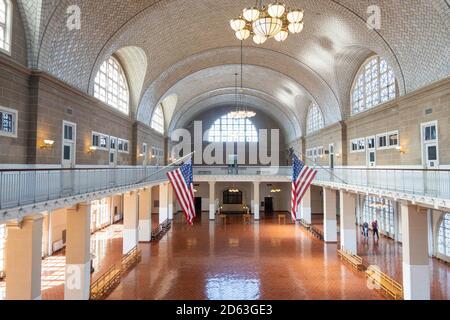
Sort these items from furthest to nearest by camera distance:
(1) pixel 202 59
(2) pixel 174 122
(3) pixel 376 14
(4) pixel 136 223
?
1. (2) pixel 174 122
2. (1) pixel 202 59
3. (4) pixel 136 223
4. (3) pixel 376 14

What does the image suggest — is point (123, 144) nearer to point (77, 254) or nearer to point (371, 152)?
point (77, 254)

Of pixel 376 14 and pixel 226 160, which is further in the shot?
pixel 226 160

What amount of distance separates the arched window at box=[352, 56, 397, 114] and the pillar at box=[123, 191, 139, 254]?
50.8 ft

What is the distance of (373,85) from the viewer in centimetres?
2023

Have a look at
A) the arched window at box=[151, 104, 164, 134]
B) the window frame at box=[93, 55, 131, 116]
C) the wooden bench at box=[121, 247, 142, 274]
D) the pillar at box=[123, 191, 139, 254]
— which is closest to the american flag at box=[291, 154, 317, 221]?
the wooden bench at box=[121, 247, 142, 274]

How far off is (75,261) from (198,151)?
31885 mm

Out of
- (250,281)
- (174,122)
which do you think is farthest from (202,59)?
(250,281)

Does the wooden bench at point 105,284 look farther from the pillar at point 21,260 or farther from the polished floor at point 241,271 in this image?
the pillar at point 21,260

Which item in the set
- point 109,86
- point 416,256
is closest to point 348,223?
point 416,256

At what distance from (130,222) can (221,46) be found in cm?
1370

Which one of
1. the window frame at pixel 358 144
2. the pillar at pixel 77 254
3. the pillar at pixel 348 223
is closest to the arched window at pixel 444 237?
the pillar at pixel 348 223

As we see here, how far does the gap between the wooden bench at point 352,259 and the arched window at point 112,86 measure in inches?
609
